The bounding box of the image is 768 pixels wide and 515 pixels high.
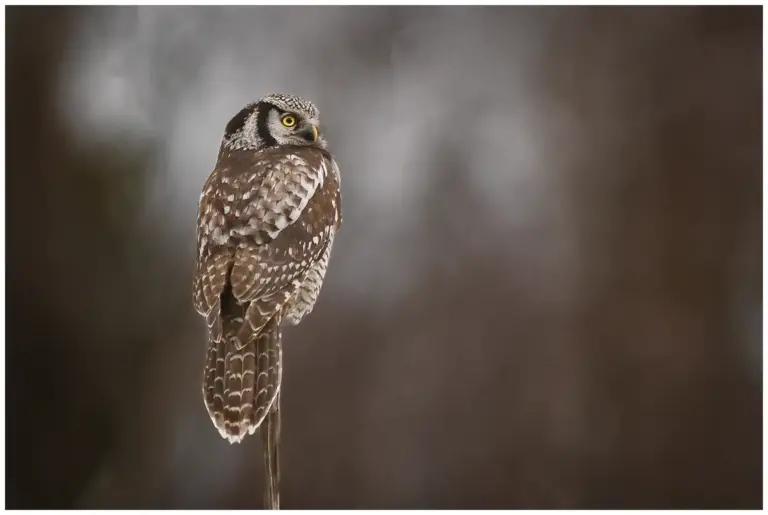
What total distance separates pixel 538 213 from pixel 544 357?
371 mm

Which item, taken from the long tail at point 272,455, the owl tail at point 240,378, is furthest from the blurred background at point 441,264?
the owl tail at point 240,378

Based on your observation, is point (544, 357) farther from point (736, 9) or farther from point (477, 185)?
point (736, 9)

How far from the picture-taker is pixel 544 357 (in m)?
1.84

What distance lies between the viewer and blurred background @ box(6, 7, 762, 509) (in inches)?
72.1

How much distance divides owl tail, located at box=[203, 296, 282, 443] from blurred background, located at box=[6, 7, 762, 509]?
248 millimetres

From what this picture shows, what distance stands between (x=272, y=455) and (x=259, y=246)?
1.68ft

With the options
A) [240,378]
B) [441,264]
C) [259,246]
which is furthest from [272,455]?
[441,264]

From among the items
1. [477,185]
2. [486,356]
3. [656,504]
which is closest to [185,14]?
[477,185]

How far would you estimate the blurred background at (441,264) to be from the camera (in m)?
1.83

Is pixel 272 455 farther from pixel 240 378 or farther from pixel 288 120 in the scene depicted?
pixel 288 120

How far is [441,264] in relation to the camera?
72.5 inches

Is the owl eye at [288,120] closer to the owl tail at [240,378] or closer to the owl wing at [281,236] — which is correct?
the owl wing at [281,236]

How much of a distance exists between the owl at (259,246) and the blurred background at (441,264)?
92 millimetres

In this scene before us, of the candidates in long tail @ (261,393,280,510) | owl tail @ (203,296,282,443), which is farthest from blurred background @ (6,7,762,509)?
owl tail @ (203,296,282,443)
